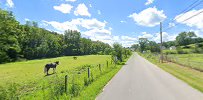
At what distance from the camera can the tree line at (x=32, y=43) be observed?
1781 inches

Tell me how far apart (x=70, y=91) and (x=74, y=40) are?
139348mm

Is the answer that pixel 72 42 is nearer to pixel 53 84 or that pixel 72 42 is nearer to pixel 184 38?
pixel 184 38

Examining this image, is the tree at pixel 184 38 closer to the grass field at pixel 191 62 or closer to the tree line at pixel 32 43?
the tree line at pixel 32 43

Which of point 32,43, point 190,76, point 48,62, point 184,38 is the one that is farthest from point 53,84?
point 184,38

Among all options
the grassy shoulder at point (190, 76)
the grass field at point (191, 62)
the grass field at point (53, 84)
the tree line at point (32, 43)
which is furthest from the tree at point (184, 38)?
the grass field at point (53, 84)

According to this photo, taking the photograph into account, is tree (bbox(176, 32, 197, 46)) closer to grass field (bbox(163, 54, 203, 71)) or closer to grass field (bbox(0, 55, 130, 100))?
grass field (bbox(163, 54, 203, 71))

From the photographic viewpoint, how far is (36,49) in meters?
97.2

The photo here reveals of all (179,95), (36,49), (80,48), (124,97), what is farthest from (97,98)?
(80,48)

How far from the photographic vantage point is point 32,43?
326 ft

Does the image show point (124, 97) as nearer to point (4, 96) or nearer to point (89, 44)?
point (4, 96)

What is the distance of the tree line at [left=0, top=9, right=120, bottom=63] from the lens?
148 ft

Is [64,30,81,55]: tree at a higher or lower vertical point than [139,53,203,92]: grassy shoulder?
higher

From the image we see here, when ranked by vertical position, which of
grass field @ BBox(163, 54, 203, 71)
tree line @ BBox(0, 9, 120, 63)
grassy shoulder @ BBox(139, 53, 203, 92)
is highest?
tree line @ BBox(0, 9, 120, 63)

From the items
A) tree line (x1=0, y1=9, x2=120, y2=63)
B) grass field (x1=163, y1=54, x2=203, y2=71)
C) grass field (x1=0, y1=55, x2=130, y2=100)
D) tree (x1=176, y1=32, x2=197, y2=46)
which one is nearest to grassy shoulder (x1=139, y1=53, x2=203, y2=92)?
grass field (x1=163, y1=54, x2=203, y2=71)
